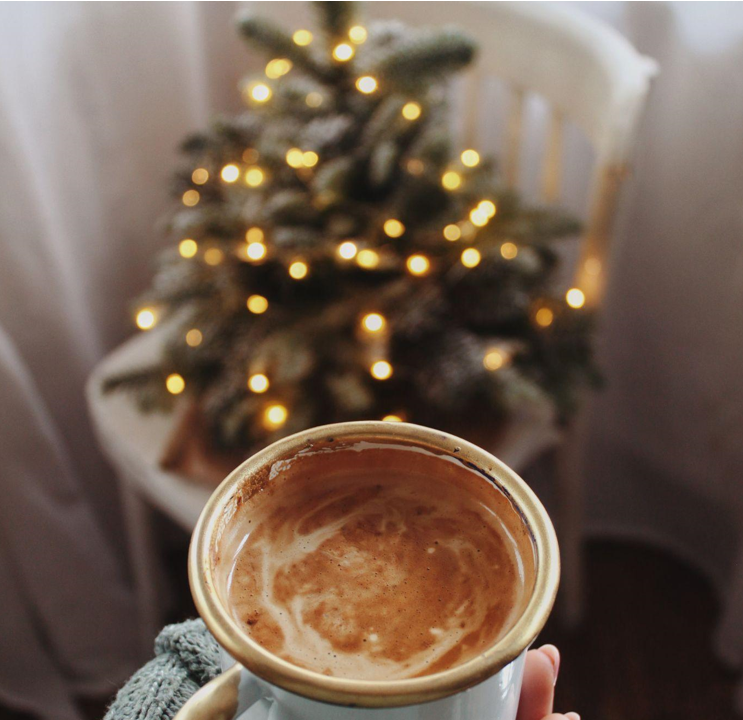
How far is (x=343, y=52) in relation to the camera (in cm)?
84

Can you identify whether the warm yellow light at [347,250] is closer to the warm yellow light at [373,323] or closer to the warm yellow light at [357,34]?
the warm yellow light at [373,323]

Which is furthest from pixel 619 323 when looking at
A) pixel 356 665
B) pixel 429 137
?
pixel 356 665

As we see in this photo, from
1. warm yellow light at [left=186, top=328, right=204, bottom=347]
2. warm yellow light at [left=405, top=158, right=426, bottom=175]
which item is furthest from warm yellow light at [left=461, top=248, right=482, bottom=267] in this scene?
warm yellow light at [left=186, top=328, right=204, bottom=347]

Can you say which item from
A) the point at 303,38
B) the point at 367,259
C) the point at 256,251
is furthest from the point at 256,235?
the point at 303,38

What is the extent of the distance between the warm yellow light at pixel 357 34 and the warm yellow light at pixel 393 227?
0.20 meters

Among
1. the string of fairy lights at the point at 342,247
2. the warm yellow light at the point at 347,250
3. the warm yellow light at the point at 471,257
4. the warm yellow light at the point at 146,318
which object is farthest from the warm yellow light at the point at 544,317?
the warm yellow light at the point at 146,318

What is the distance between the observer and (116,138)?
1.21 metres

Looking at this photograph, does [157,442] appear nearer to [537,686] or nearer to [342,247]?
[342,247]

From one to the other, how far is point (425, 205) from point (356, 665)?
0.56m

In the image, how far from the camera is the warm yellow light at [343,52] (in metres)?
0.84

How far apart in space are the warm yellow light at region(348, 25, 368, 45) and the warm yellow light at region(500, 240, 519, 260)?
0.27 meters

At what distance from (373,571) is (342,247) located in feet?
1.52

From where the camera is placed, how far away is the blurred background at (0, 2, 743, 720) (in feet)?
3.45

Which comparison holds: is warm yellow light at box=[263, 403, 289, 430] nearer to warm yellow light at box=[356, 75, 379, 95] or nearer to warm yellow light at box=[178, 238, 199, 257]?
warm yellow light at box=[178, 238, 199, 257]
